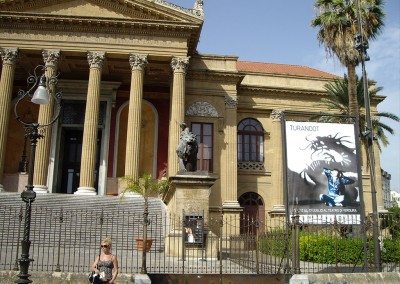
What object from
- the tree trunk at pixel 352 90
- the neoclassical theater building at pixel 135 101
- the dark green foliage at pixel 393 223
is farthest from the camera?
the neoclassical theater building at pixel 135 101

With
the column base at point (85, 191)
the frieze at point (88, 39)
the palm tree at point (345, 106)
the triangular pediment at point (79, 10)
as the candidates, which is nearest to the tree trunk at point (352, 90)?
the palm tree at point (345, 106)

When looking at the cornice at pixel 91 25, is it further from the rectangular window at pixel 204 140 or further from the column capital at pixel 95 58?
the rectangular window at pixel 204 140

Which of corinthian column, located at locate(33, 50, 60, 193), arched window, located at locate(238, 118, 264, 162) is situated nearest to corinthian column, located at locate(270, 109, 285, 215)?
arched window, located at locate(238, 118, 264, 162)

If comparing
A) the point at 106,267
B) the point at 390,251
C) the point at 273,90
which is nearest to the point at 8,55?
the point at 273,90

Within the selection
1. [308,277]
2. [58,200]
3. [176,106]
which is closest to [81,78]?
[176,106]

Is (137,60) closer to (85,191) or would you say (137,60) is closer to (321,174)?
(85,191)

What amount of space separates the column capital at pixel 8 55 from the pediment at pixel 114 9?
240cm

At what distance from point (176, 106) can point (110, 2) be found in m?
7.12

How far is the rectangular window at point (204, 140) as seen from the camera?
29.4 meters

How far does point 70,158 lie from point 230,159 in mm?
10684

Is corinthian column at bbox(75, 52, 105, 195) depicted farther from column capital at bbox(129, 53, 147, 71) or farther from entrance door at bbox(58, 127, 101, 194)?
entrance door at bbox(58, 127, 101, 194)

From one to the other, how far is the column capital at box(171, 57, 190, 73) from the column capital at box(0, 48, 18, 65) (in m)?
8.77

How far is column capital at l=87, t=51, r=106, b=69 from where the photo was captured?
2617 centimetres

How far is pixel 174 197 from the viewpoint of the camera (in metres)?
15.0
